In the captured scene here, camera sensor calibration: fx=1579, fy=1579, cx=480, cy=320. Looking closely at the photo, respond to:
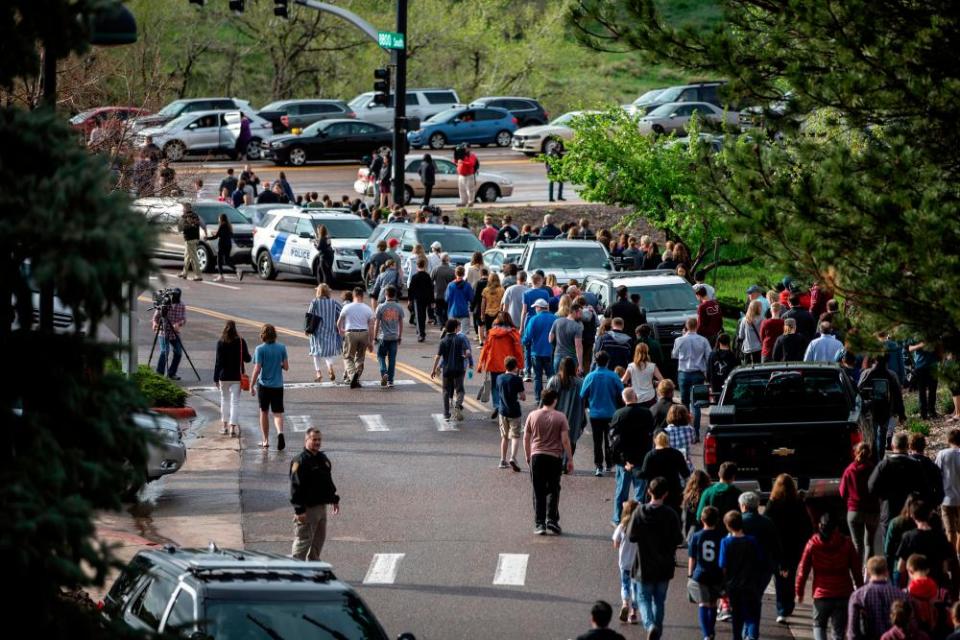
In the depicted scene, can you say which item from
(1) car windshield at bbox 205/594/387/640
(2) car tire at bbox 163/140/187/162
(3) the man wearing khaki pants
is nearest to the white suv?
(3) the man wearing khaki pants


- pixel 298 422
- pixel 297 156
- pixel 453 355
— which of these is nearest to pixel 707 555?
pixel 453 355

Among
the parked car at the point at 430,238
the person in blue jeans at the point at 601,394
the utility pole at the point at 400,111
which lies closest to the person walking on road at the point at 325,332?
the person in blue jeans at the point at 601,394

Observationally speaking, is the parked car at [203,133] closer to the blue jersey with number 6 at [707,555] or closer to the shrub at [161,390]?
the shrub at [161,390]

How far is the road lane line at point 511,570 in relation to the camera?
15102 millimetres

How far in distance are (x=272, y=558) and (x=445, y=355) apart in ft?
37.2

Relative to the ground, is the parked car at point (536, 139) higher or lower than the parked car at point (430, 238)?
higher

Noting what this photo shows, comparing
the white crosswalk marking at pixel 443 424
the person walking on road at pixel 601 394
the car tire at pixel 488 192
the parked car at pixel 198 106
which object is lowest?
the white crosswalk marking at pixel 443 424

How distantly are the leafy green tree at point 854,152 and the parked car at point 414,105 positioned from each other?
44.8m

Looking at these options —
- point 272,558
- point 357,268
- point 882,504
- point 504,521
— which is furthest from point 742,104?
point 357,268

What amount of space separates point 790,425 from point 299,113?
42.2 meters

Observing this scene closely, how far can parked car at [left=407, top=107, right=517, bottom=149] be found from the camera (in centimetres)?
5612

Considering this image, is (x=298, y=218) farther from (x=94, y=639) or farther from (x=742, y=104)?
(x=94, y=639)

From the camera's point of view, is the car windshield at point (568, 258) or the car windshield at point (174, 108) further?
the car windshield at point (174, 108)

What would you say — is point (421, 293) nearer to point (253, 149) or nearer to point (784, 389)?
point (784, 389)
